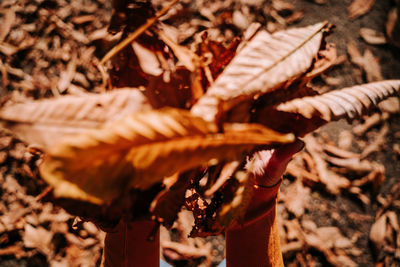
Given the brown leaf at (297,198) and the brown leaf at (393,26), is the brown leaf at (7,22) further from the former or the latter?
the brown leaf at (393,26)

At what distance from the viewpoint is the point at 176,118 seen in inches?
11.4

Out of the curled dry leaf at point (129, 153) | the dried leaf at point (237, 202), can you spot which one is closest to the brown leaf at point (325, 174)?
the dried leaf at point (237, 202)

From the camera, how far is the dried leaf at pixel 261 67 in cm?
35

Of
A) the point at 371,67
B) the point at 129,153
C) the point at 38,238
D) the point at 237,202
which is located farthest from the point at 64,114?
the point at 371,67

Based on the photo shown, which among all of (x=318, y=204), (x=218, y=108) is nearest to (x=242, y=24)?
(x=318, y=204)

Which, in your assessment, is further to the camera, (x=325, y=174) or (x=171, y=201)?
(x=325, y=174)

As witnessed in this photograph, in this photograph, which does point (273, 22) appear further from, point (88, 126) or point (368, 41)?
point (88, 126)

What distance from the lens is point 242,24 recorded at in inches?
63.3

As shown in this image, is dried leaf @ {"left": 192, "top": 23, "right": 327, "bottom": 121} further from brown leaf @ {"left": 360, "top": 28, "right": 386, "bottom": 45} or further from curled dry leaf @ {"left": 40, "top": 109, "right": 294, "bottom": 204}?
brown leaf @ {"left": 360, "top": 28, "right": 386, "bottom": 45}

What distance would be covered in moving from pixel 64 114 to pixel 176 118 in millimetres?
117

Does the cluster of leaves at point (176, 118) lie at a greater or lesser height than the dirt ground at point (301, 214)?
greater

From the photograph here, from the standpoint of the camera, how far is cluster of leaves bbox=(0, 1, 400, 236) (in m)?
0.27

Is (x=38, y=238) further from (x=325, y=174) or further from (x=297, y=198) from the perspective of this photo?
(x=325, y=174)

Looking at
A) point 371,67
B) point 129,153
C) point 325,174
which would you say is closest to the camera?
point 129,153
